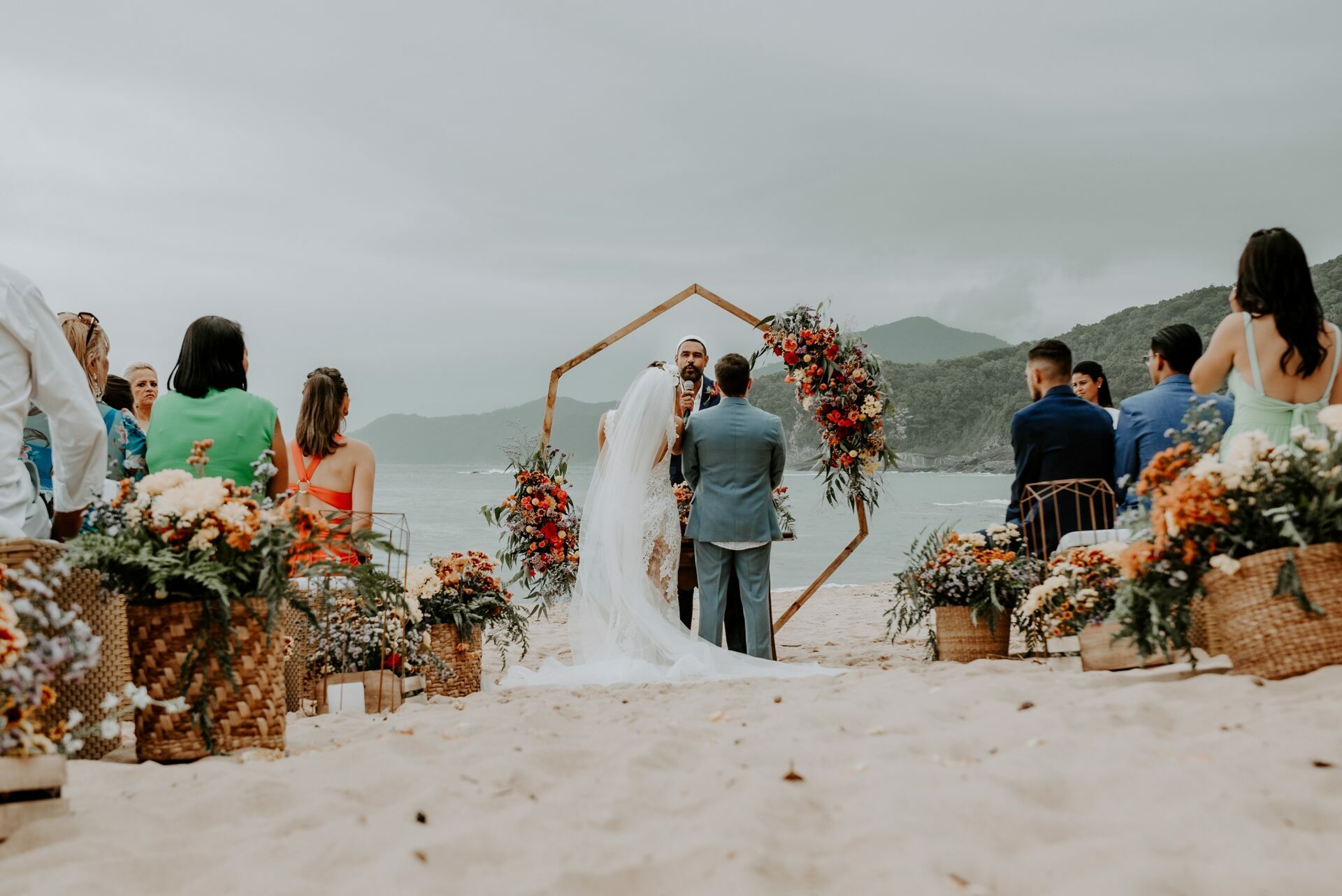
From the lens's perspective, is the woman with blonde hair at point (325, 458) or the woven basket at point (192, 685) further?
the woman with blonde hair at point (325, 458)

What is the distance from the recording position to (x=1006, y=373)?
953 inches

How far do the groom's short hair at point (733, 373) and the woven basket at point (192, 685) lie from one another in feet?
12.9

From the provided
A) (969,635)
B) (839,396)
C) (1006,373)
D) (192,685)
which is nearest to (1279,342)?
(969,635)

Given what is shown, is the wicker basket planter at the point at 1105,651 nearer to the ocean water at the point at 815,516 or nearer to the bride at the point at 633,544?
the bride at the point at 633,544

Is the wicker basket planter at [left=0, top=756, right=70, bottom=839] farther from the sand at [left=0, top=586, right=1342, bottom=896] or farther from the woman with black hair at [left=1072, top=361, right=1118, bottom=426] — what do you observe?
the woman with black hair at [left=1072, top=361, right=1118, bottom=426]

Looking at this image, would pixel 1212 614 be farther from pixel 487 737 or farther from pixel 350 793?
pixel 350 793

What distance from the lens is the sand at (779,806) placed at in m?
2.33

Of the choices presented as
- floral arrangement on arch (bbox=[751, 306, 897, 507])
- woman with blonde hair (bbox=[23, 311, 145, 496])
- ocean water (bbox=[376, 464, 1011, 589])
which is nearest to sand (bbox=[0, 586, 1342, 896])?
woman with blonde hair (bbox=[23, 311, 145, 496])

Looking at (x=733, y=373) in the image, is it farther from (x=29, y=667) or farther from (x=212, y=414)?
(x=29, y=667)

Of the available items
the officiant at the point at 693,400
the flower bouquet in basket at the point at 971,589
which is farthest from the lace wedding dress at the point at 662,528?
the flower bouquet in basket at the point at 971,589

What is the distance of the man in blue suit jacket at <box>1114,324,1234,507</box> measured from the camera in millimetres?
6223

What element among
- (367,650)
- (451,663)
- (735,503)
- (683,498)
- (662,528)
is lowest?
(451,663)

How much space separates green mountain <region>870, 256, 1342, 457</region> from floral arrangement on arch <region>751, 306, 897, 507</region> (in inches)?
436

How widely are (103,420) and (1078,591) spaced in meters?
4.55
